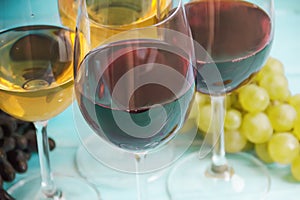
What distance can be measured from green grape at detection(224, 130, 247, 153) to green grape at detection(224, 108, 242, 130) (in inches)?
0.4

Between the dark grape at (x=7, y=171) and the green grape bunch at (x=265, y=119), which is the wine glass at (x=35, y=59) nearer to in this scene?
the dark grape at (x=7, y=171)

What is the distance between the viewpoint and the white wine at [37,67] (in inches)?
34.0

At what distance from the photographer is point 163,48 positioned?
30.5 inches

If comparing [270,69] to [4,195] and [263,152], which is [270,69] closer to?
[263,152]

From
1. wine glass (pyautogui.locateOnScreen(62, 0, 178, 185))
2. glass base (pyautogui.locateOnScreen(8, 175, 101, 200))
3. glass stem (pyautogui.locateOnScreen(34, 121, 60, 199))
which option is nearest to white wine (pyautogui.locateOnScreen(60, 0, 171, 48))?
wine glass (pyautogui.locateOnScreen(62, 0, 178, 185))

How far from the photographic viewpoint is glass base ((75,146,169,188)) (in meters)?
1.05

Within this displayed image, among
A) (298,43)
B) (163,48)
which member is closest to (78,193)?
(163,48)

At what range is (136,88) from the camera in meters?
0.76

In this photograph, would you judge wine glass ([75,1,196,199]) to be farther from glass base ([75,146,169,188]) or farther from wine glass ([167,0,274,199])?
glass base ([75,146,169,188])

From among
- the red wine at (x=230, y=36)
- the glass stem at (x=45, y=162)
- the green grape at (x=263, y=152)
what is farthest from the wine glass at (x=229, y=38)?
the glass stem at (x=45, y=162)

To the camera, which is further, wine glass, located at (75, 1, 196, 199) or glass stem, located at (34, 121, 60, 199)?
glass stem, located at (34, 121, 60, 199)

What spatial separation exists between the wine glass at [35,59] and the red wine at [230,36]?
0.16 metres

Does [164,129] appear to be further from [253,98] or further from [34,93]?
[253,98]

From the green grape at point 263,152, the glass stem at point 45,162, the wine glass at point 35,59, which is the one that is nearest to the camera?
the wine glass at point 35,59
